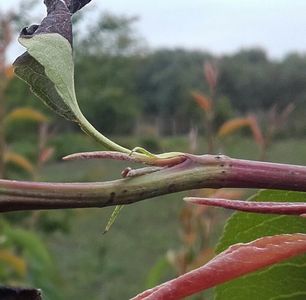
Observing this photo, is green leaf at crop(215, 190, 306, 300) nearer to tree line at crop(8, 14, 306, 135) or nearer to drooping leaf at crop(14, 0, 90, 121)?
drooping leaf at crop(14, 0, 90, 121)

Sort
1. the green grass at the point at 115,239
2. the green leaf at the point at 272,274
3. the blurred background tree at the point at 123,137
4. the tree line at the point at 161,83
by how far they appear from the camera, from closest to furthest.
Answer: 1. the green leaf at the point at 272,274
2. the blurred background tree at the point at 123,137
3. the green grass at the point at 115,239
4. the tree line at the point at 161,83

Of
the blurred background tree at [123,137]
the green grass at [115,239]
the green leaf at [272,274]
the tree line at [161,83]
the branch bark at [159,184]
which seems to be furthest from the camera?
the tree line at [161,83]

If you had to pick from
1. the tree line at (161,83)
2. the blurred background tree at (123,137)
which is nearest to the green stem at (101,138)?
the blurred background tree at (123,137)

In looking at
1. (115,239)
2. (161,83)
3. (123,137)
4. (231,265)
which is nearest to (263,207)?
(231,265)

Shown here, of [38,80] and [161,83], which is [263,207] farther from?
[161,83]

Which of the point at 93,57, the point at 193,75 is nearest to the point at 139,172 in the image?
the point at 93,57

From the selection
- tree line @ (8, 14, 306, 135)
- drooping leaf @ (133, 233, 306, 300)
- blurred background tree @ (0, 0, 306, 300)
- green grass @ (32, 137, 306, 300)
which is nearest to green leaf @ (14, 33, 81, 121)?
drooping leaf @ (133, 233, 306, 300)

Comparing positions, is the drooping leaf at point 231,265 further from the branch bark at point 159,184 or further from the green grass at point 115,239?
the green grass at point 115,239
